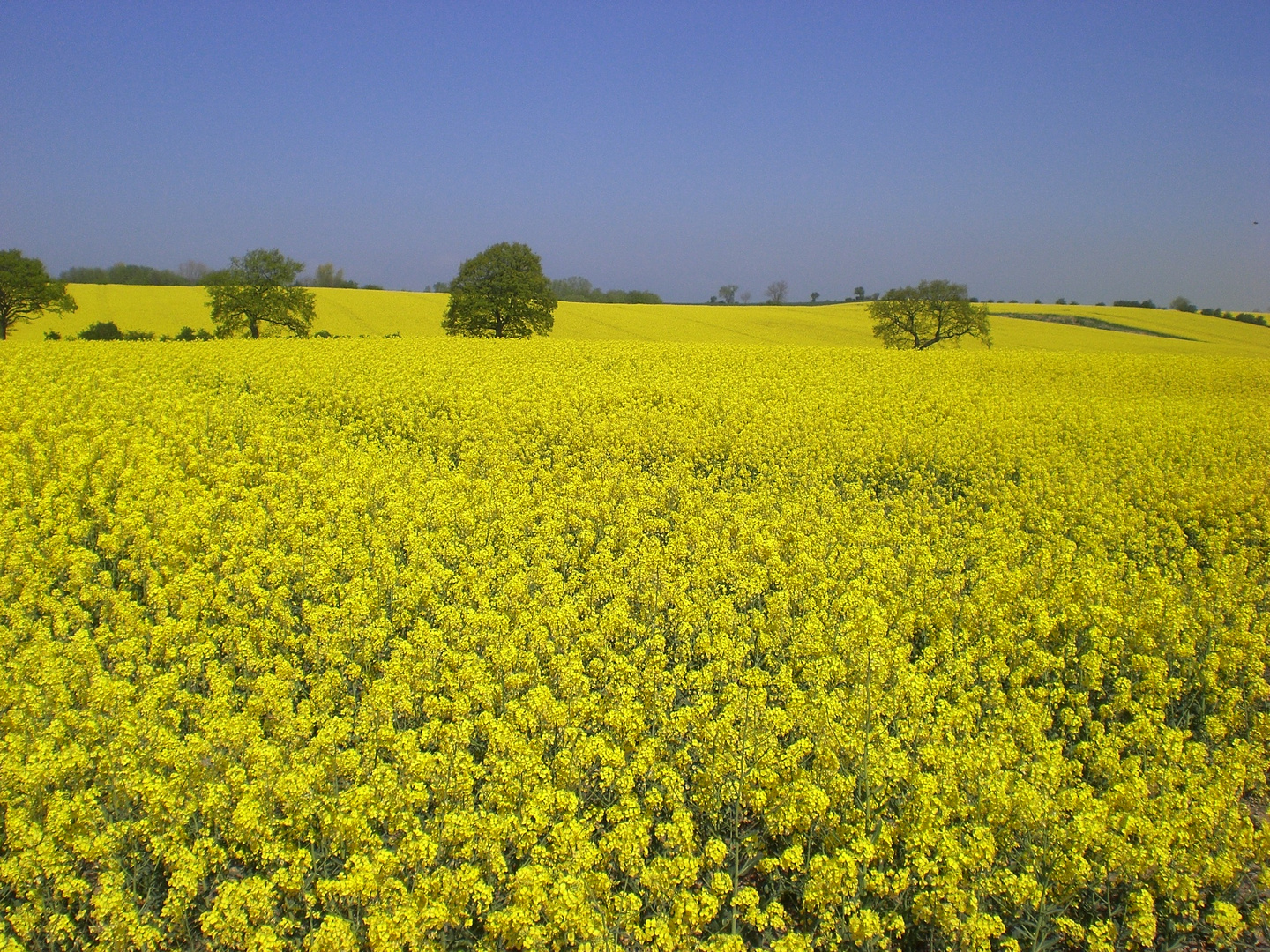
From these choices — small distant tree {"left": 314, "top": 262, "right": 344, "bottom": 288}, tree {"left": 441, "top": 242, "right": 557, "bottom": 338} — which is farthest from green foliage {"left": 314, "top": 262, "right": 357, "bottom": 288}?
tree {"left": 441, "top": 242, "right": 557, "bottom": 338}

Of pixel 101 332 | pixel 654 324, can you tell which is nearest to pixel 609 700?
pixel 101 332

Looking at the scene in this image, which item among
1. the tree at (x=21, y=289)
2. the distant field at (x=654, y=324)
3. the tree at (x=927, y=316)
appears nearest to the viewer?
the tree at (x=21, y=289)

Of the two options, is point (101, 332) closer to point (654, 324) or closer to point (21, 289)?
point (21, 289)

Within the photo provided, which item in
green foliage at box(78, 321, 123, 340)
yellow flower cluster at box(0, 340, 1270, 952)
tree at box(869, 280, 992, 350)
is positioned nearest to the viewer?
yellow flower cluster at box(0, 340, 1270, 952)

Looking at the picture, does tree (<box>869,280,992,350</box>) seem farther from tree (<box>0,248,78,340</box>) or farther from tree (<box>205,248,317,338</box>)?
tree (<box>0,248,78,340</box>)

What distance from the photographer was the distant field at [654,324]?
46594 mm

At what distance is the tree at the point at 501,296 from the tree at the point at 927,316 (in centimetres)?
1968

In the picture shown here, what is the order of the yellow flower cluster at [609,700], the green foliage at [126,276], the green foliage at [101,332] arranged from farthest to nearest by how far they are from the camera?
the green foliage at [126,276] < the green foliage at [101,332] < the yellow flower cluster at [609,700]

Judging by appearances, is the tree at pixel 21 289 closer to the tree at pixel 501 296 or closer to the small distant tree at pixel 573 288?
the tree at pixel 501 296

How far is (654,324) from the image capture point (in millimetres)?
54094

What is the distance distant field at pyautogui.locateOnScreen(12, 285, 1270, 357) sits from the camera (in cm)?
4659

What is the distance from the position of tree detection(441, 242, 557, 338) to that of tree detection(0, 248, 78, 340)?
2007 cm

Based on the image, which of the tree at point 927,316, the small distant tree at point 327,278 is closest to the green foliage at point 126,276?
the small distant tree at point 327,278

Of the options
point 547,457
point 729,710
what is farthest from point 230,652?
point 547,457
